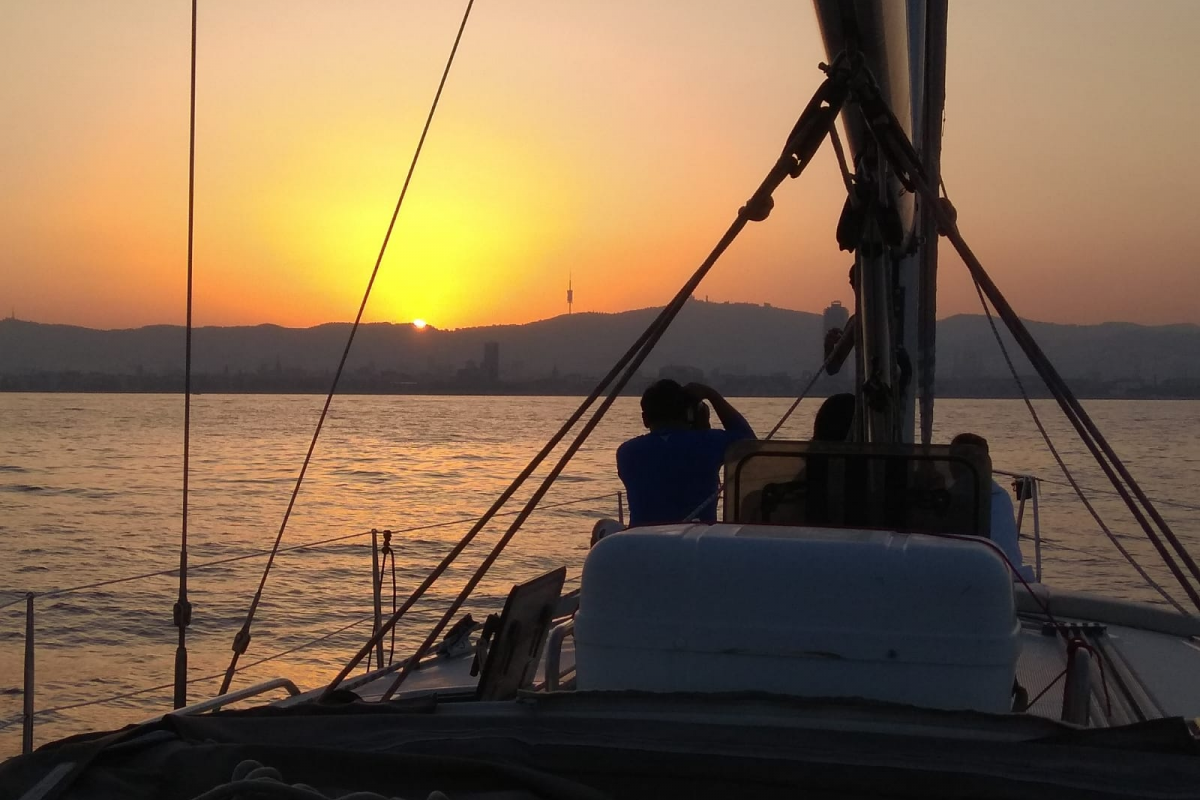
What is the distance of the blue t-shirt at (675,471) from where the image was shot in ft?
14.4

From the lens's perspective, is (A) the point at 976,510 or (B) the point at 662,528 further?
(A) the point at 976,510

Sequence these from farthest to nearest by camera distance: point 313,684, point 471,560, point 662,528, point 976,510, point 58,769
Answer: point 471,560 → point 313,684 → point 976,510 → point 662,528 → point 58,769

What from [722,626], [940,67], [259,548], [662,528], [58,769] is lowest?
[259,548]

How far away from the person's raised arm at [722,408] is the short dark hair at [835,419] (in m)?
0.28

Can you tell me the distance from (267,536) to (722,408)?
2034 cm

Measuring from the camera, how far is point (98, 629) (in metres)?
13.5

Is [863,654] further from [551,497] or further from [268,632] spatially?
[551,497]

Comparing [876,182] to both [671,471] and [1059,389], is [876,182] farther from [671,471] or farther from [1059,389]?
[671,471]

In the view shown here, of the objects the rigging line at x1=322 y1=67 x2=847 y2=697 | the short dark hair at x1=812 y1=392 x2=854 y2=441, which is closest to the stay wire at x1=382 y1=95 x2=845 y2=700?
the rigging line at x1=322 y1=67 x2=847 y2=697

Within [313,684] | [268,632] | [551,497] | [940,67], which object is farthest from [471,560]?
[940,67]

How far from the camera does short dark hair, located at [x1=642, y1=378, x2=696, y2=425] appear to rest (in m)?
4.61

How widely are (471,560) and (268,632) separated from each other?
208 inches

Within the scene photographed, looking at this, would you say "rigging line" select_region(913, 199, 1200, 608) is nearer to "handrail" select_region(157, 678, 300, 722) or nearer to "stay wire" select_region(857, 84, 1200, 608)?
"stay wire" select_region(857, 84, 1200, 608)

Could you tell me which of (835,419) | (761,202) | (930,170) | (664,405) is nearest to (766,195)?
(761,202)
